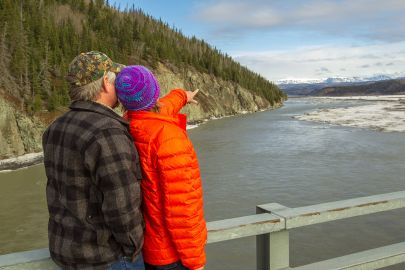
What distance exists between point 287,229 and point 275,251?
0.56ft

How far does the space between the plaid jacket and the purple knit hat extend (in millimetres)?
174

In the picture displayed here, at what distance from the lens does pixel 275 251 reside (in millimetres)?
2766

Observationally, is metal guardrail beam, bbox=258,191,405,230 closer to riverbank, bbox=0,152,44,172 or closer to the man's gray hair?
the man's gray hair

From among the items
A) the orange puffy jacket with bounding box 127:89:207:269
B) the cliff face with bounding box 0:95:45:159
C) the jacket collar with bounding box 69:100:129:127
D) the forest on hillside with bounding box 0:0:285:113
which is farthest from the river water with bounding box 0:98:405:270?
the forest on hillside with bounding box 0:0:285:113

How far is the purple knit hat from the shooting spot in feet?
7.27

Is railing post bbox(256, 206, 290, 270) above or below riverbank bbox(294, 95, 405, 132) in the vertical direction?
above

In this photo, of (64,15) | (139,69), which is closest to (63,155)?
(139,69)

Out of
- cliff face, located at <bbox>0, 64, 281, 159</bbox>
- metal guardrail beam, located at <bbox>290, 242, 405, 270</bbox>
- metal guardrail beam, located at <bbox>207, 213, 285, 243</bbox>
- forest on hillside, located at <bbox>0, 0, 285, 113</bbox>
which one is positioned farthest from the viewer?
forest on hillside, located at <bbox>0, 0, 285, 113</bbox>

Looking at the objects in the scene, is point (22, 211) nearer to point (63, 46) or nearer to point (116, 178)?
point (116, 178)

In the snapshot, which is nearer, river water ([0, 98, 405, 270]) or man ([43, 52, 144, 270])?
man ([43, 52, 144, 270])

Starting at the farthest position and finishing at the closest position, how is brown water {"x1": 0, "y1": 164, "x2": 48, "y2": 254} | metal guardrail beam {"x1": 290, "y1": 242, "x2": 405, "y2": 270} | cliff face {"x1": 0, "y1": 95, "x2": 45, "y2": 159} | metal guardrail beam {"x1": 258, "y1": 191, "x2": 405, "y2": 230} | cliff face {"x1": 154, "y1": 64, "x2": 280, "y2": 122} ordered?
cliff face {"x1": 154, "y1": 64, "x2": 280, "y2": 122} → cliff face {"x1": 0, "y1": 95, "x2": 45, "y2": 159} → brown water {"x1": 0, "y1": 164, "x2": 48, "y2": 254} → metal guardrail beam {"x1": 290, "y1": 242, "x2": 405, "y2": 270} → metal guardrail beam {"x1": 258, "y1": 191, "x2": 405, "y2": 230}

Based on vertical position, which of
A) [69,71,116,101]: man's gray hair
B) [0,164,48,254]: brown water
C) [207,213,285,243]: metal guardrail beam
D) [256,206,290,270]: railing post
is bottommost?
[0,164,48,254]: brown water

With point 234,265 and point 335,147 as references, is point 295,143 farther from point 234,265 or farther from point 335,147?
point 234,265

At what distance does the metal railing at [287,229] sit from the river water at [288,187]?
3.67m
